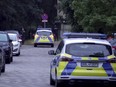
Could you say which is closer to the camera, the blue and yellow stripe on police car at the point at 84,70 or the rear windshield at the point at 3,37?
the blue and yellow stripe on police car at the point at 84,70

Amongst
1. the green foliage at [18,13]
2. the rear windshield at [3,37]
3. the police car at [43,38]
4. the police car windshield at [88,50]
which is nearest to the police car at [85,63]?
the police car windshield at [88,50]

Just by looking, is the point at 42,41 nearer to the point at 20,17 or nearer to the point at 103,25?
the point at 20,17

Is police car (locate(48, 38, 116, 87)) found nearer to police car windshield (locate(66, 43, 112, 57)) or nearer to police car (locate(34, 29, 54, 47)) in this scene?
police car windshield (locate(66, 43, 112, 57))

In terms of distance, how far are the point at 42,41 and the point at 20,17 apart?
1577 cm

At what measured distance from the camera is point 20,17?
69.6 meters

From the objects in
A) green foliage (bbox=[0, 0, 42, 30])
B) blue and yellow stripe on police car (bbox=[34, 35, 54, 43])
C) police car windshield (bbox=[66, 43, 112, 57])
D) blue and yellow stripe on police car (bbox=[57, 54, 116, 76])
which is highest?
police car windshield (bbox=[66, 43, 112, 57])

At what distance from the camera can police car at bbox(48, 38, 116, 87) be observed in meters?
16.0

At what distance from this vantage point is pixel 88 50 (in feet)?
53.3

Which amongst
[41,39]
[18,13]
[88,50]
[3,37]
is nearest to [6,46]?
[3,37]

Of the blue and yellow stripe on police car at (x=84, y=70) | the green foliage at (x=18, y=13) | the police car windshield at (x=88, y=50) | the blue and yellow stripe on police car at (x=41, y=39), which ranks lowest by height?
the blue and yellow stripe on police car at (x=41, y=39)

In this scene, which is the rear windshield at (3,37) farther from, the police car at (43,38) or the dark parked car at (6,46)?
the police car at (43,38)

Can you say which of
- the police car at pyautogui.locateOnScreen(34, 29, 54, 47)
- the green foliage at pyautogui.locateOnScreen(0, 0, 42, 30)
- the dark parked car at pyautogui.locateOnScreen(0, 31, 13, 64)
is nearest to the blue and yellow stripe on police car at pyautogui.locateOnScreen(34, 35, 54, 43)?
the police car at pyautogui.locateOnScreen(34, 29, 54, 47)

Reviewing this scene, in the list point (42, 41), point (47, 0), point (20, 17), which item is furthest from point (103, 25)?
point (47, 0)

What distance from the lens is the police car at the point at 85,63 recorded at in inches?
629
